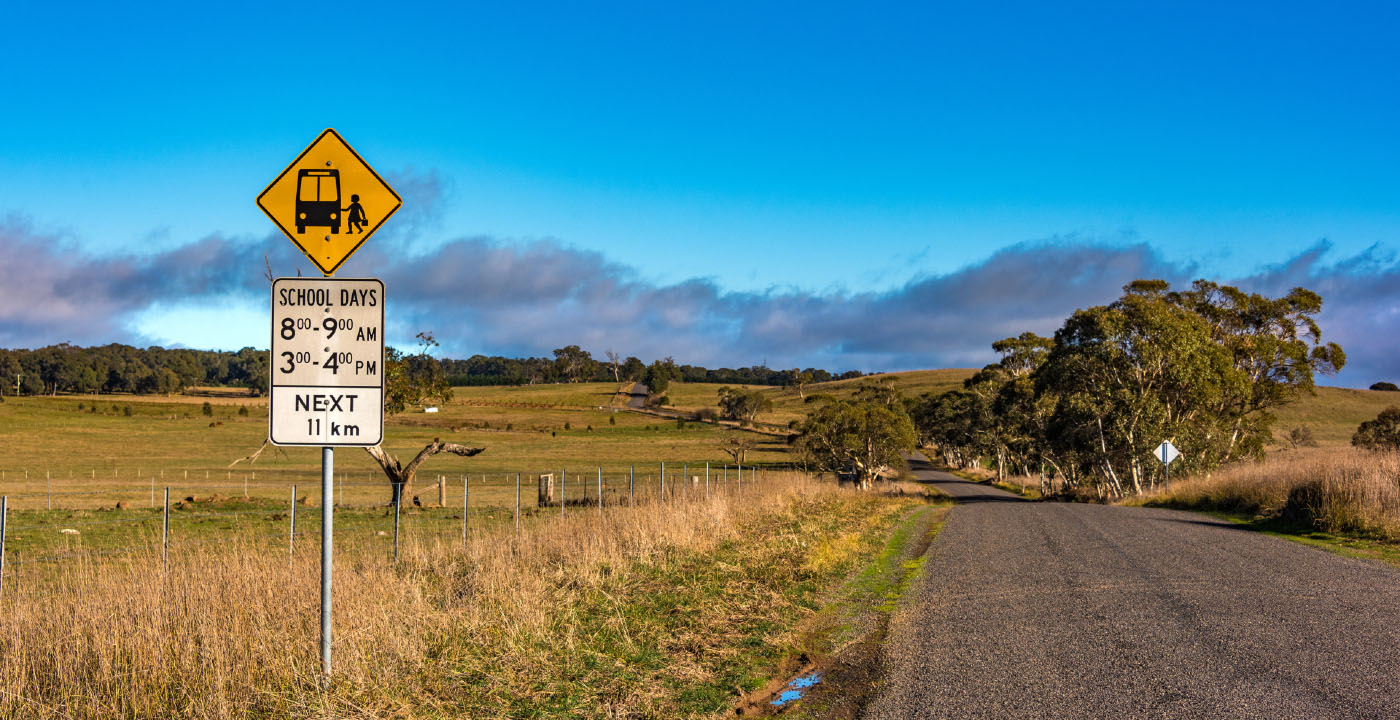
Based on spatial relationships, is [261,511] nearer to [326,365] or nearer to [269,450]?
[326,365]

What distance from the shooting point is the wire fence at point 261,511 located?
55.9 feet

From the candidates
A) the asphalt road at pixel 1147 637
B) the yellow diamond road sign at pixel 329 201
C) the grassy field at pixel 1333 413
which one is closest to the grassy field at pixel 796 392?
the grassy field at pixel 1333 413

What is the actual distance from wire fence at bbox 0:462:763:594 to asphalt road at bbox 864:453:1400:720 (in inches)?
261

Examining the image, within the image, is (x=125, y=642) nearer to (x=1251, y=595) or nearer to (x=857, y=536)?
(x=1251, y=595)

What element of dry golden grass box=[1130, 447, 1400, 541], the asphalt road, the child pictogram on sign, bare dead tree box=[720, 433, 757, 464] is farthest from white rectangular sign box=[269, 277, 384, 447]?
bare dead tree box=[720, 433, 757, 464]

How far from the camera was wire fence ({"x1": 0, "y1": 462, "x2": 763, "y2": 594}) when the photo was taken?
671 inches

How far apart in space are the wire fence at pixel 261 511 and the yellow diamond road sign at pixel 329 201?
4.48 m

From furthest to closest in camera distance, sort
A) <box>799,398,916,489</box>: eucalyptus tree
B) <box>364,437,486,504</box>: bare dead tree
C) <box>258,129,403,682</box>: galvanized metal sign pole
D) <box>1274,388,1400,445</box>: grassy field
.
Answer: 1. <box>1274,388,1400,445</box>: grassy field
2. <box>799,398,916,489</box>: eucalyptus tree
3. <box>364,437,486,504</box>: bare dead tree
4. <box>258,129,403,682</box>: galvanized metal sign pole

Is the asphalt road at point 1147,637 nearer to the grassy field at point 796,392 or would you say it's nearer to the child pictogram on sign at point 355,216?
the child pictogram on sign at point 355,216

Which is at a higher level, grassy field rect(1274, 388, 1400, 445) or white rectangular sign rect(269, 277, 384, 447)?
white rectangular sign rect(269, 277, 384, 447)

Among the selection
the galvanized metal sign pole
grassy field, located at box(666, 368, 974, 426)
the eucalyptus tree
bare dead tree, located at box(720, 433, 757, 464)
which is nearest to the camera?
the galvanized metal sign pole

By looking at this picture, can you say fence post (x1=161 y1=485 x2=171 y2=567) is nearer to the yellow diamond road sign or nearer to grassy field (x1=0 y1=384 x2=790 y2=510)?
→ the yellow diamond road sign

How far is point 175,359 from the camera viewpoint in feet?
596

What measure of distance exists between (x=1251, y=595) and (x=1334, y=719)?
5.13 metres
